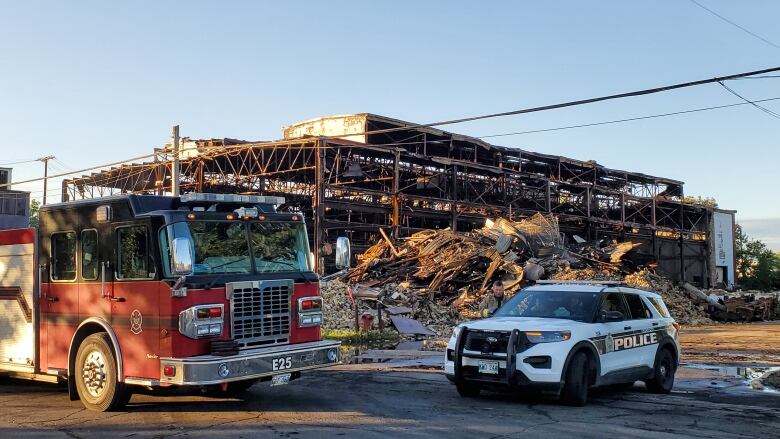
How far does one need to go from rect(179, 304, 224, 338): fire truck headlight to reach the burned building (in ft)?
83.9

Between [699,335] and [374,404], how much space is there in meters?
20.4

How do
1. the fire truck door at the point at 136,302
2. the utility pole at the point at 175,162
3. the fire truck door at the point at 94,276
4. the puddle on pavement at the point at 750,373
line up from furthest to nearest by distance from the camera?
the utility pole at the point at 175,162
the puddle on pavement at the point at 750,373
the fire truck door at the point at 94,276
the fire truck door at the point at 136,302

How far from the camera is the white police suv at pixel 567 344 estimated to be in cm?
995

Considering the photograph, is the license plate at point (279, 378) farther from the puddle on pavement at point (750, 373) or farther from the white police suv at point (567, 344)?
the puddle on pavement at point (750, 373)

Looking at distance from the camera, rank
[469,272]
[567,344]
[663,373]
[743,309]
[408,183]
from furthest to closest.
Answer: [408,183] < [743,309] < [469,272] < [663,373] < [567,344]

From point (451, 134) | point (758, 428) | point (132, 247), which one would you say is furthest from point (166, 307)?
point (451, 134)

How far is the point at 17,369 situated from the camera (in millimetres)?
10797

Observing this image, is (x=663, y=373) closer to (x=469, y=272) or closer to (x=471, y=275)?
(x=471, y=275)

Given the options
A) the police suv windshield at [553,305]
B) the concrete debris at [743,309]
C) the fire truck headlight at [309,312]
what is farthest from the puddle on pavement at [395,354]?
the concrete debris at [743,309]

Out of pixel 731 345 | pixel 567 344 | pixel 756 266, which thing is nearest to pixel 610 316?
pixel 567 344

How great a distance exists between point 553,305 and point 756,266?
248 ft

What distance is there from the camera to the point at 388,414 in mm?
9469

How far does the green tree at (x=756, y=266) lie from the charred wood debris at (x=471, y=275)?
39690 mm

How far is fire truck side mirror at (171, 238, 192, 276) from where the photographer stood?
852 centimetres
